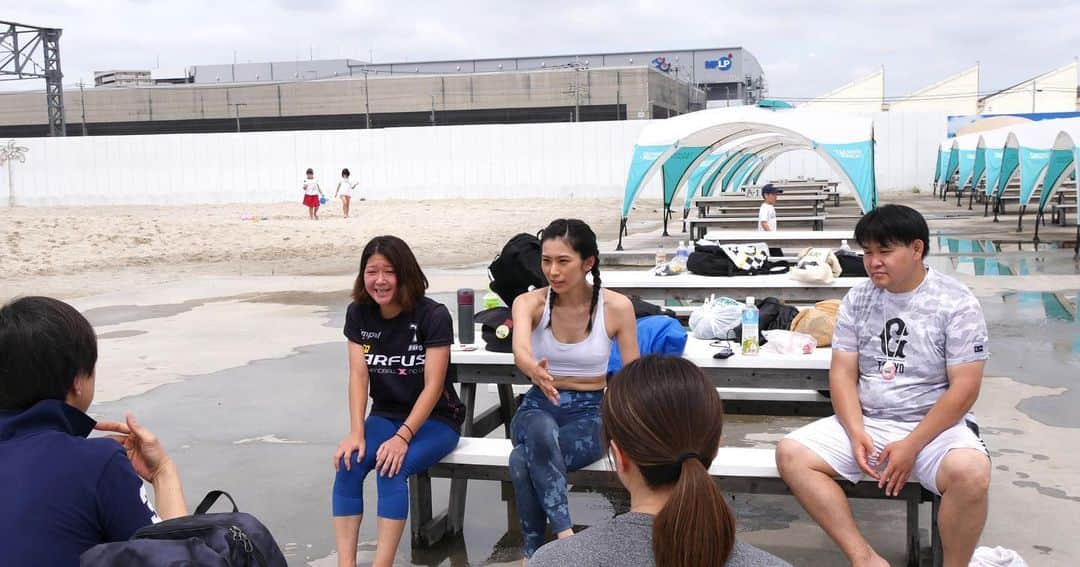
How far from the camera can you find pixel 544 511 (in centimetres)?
365

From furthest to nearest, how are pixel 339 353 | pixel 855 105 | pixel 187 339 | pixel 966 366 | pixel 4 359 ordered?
pixel 855 105 < pixel 187 339 < pixel 339 353 < pixel 966 366 < pixel 4 359

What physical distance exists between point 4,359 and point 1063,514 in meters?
4.06

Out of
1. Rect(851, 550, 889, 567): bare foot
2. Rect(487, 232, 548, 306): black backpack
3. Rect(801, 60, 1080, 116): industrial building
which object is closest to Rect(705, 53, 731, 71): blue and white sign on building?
Rect(801, 60, 1080, 116): industrial building

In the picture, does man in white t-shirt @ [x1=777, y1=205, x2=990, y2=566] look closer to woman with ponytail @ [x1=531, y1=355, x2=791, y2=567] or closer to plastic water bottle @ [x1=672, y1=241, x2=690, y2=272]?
woman with ponytail @ [x1=531, y1=355, x2=791, y2=567]

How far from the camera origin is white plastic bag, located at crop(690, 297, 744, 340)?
15.9 ft

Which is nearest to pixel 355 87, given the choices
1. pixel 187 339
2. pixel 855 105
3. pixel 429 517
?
pixel 855 105

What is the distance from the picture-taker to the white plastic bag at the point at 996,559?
3207 millimetres

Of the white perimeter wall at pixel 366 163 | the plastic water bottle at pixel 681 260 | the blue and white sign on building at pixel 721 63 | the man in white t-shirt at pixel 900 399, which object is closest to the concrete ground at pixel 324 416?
the man in white t-shirt at pixel 900 399

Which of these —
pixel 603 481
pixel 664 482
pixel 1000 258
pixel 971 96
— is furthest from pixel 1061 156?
pixel 971 96

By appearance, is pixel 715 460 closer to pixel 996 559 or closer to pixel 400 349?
pixel 996 559

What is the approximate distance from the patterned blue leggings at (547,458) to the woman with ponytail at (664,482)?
1.72 m

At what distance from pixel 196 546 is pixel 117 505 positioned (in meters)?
0.33

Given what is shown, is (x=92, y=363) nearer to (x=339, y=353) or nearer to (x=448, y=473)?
(x=448, y=473)

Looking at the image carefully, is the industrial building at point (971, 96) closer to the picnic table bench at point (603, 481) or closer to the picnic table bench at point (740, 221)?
the picnic table bench at point (740, 221)
